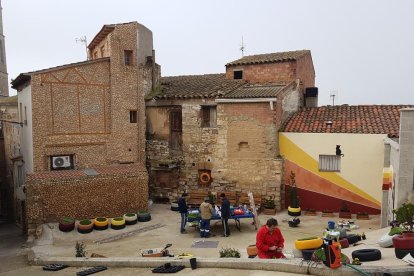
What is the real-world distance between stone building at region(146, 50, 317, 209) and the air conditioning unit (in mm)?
5019

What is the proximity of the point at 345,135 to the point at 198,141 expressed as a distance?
797 cm

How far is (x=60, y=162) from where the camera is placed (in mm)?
18766

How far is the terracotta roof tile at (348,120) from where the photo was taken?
17875mm

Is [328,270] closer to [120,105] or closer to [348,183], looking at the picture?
[348,183]

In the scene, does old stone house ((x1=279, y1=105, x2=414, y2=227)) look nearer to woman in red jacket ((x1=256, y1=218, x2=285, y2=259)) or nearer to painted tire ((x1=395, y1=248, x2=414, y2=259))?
painted tire ((x1=395, y1=248, x2=414, y2=259))

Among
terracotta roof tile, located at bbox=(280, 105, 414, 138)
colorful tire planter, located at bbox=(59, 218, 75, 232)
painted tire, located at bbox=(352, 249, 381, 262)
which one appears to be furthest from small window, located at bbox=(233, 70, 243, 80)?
painted tire, located at bbox=(352, 249, 381, 262)

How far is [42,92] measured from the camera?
59.0ft

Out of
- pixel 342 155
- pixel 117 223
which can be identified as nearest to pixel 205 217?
pixel 117 223

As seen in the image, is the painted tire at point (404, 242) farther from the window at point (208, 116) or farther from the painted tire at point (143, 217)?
the window at point (208, 116)

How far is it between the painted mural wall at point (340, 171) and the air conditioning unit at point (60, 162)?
11.5 metres

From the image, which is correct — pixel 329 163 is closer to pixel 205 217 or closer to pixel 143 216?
pixel 205 217

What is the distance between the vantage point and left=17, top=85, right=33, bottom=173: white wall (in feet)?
61.0

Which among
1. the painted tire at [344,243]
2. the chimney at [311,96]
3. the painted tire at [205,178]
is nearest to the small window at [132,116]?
the painted tire at [205,178]

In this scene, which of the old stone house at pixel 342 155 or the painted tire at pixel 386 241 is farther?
the old stone house at pixel 342 155
